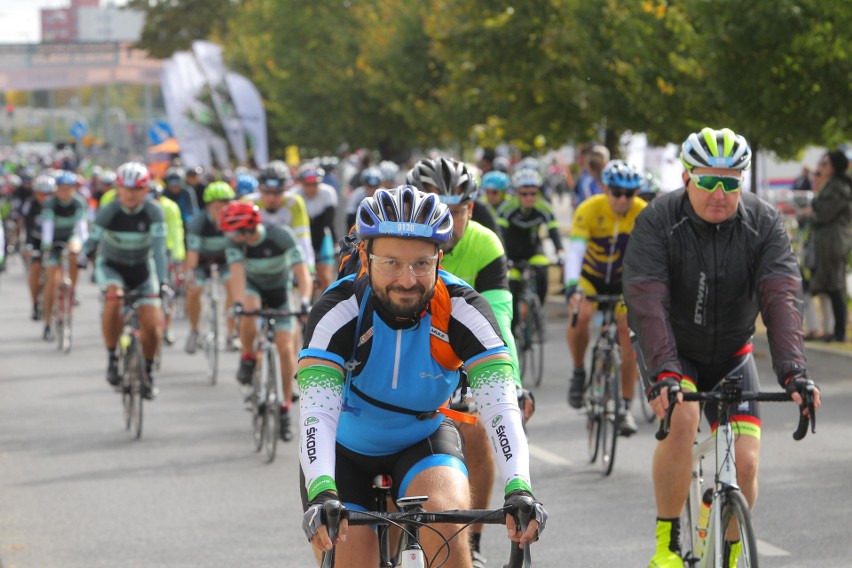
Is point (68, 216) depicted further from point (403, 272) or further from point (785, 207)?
point (403, 272)

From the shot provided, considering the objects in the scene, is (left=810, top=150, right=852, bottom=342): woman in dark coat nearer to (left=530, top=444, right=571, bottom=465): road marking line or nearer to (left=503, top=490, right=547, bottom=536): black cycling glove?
(left=530, top=444, right=571, bottom=465): road marking line

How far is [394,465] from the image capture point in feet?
17.2

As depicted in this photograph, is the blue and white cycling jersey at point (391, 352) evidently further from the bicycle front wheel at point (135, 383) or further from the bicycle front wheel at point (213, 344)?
the bicycle front wheel at point (213, 344)

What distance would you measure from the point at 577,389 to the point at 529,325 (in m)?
3.58

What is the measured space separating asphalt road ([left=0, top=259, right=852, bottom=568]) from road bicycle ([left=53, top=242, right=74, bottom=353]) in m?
3.71

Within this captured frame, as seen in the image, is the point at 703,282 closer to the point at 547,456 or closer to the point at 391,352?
the point at 391,352

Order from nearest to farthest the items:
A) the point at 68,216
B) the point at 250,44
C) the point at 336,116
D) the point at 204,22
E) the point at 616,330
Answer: the point at 616,330 → the point at 68,216 → the point at 336,116 → the point at 250,44 → the point at 204,22

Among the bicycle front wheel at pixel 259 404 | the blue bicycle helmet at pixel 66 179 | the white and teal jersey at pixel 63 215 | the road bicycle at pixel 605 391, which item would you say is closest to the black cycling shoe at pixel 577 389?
the road bicycle at pixel 605 391

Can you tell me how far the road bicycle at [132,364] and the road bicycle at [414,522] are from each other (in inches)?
316

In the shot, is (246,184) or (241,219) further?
(246,184)

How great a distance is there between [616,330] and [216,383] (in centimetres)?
646

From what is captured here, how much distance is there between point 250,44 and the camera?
→ 5409 cm

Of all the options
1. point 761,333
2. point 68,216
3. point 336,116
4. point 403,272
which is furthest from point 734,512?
point 336,116

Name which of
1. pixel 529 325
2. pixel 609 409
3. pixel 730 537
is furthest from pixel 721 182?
pixel 529 325
